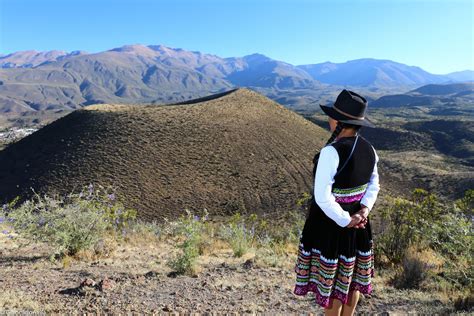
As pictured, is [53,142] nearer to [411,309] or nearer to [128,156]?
[128,156]

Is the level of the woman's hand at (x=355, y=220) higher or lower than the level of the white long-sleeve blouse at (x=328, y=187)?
lower

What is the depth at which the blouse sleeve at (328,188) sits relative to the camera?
120 inches

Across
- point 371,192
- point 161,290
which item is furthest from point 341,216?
point 161,290

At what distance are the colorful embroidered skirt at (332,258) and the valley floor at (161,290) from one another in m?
1.47

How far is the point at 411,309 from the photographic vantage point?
4680 millimetres

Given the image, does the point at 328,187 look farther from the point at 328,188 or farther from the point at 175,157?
the point at 175,157

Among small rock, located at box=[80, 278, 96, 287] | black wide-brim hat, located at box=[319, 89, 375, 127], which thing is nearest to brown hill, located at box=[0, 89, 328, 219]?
small rock, located at box=[80, 278, 96, 287]

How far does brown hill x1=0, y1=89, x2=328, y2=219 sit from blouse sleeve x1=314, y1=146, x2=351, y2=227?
22.3m

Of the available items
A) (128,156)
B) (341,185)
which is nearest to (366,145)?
(341,185)

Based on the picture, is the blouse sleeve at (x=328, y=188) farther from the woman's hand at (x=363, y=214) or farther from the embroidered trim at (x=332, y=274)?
the embroidered trim at (x=332, y=274)

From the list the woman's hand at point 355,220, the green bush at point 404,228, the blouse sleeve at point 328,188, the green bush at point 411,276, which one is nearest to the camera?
the blouse sleeve at point 328,188

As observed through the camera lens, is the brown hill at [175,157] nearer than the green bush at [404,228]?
No

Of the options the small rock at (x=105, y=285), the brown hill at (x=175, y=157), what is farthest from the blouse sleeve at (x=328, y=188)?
the brown hill at (x=175, y=157)

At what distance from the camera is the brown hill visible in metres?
26.9
